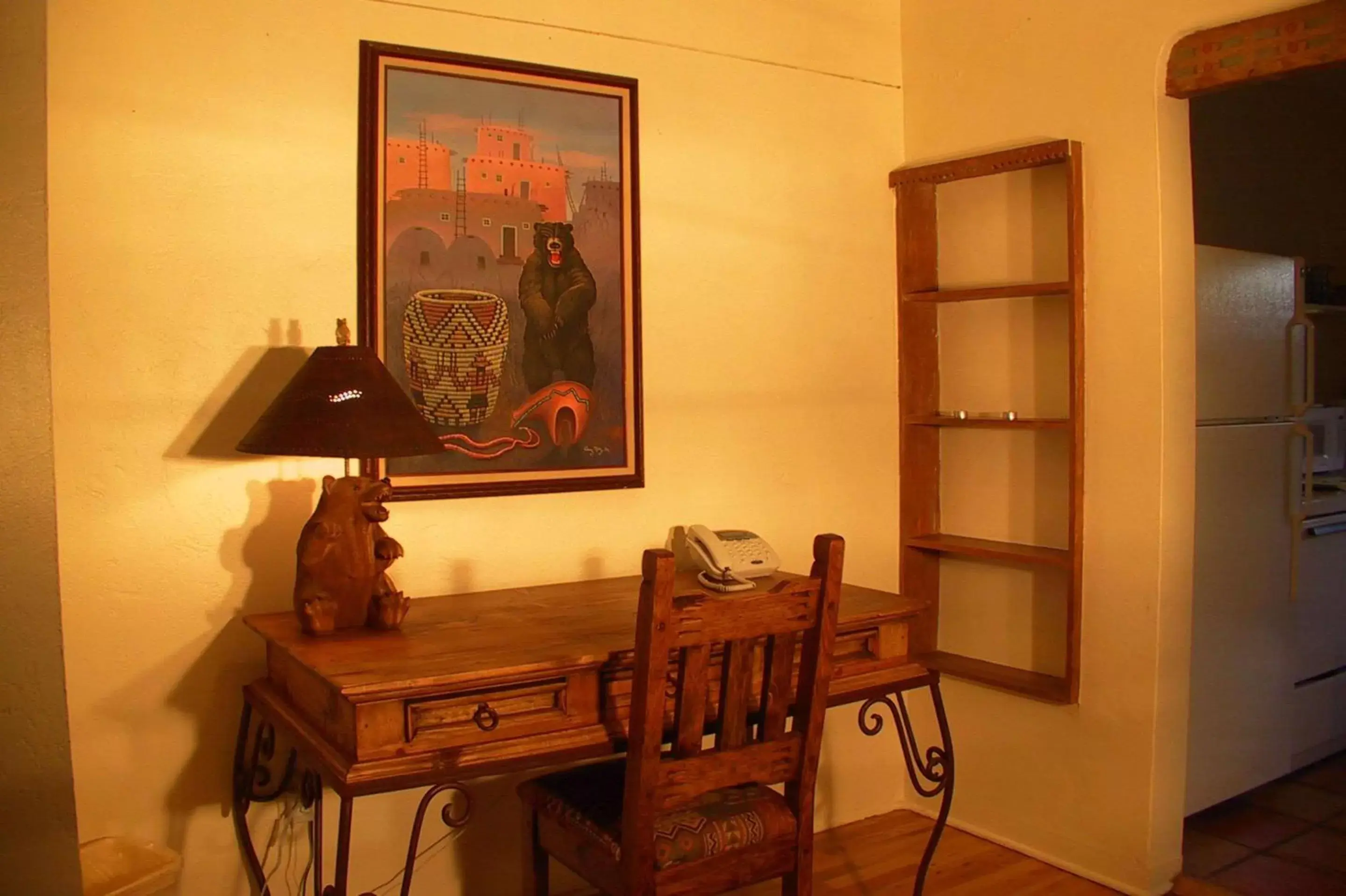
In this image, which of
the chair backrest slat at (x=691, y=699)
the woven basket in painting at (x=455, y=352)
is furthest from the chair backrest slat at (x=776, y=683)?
the woven basket in painting at (x=455, y=352)

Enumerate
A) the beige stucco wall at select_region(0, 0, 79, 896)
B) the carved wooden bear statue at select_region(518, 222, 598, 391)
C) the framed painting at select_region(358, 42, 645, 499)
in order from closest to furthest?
the beige stucco wall at select_region(0, 0, 79, 896), the framed painting at select_region(358, 42, 645, 499), the carved wooden bear statue at select_region(518, 222, 598, 391)

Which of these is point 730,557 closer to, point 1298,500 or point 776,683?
point 776,683

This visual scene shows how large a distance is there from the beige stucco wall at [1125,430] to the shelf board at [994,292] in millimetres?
90

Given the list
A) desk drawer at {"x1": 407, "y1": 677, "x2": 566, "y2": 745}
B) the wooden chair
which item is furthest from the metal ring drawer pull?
the wooden chair

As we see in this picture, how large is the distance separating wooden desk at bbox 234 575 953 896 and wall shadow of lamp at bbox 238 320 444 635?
0.22 ft

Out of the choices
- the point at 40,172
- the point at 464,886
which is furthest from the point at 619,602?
the point at 40,172

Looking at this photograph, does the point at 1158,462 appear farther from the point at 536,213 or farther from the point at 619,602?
the point at 536,213

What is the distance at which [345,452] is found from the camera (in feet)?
7.05

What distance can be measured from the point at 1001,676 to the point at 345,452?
200 cm

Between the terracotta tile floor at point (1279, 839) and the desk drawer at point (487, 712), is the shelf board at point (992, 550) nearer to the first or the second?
the terracotta tile floor at point (1279, 839)

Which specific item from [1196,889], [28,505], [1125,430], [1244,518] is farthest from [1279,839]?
[28,505]

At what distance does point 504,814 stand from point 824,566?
1205 millimetres

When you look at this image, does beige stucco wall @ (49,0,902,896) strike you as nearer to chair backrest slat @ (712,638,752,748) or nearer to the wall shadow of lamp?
the wall shadow of lamp

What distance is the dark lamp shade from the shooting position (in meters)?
2.17
